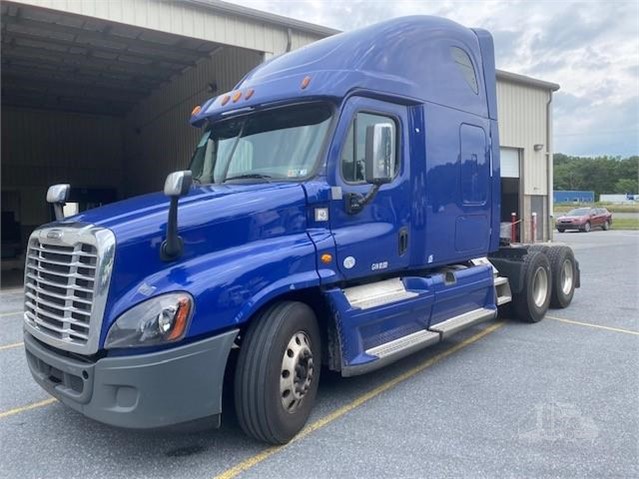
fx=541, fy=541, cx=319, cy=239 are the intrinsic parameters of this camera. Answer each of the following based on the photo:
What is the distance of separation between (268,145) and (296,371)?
1898mm

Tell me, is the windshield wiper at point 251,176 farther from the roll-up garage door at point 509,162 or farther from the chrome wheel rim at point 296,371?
the roll-up garage door at point 509,162

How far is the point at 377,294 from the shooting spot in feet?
16.0

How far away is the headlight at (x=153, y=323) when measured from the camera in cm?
325

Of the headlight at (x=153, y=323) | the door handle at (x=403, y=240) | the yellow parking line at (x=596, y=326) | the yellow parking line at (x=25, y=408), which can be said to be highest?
the door handle at (x=403, y=240)

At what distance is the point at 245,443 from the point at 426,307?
230 centimetres

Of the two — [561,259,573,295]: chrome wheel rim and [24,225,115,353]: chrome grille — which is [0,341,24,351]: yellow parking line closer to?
[24,225,115,353]: chrome grille

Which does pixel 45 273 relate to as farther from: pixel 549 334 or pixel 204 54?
pixel 204 54

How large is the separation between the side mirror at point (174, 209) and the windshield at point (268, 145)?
1.15 meters

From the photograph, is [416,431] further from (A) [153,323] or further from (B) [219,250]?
(A) [153,323]

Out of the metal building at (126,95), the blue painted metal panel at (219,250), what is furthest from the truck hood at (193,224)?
the metal building at (126,95)

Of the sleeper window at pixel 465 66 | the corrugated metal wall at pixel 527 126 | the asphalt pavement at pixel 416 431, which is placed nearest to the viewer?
the asphalt pavement at pixel 416 431

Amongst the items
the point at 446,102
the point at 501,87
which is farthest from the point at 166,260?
the point at 501,87

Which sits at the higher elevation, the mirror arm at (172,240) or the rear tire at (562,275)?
the mirror arm at (172,240)

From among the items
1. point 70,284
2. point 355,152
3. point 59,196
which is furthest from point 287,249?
point 59,196
